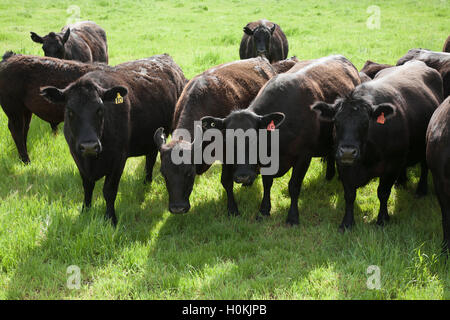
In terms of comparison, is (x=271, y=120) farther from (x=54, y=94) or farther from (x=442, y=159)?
(x=54, y=94)

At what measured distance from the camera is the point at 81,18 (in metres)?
19.2

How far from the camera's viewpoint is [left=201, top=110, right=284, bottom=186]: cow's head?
498 centimetres

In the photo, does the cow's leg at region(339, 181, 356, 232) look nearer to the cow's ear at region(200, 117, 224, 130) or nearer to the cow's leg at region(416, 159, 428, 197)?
the cow's leg at region(416, 159, 428, 197)

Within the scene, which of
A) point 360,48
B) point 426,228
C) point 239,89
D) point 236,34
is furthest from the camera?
point 236,34

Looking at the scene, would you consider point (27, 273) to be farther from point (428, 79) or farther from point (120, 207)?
point (428, 79)

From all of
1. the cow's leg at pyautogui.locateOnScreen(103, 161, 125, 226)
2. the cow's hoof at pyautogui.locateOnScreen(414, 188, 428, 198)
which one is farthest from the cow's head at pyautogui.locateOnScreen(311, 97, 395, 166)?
the cow's leg at pyautogui.locateOnScreen(103, 161, 125, 226)

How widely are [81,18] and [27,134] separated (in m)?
13.3

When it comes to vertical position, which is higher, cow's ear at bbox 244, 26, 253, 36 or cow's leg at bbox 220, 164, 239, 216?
cow's ear at bbox 244, 26, 253, 36

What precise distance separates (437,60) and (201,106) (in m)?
4.01

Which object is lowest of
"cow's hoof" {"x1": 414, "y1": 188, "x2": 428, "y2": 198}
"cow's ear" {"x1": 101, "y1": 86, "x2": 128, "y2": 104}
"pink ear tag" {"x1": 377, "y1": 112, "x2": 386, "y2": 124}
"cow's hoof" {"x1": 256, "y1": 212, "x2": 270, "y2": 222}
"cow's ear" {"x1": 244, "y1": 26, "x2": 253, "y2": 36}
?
"cow's hoof" {"x1": 256, "y1": 212, "x2": 270, "y2": 222}

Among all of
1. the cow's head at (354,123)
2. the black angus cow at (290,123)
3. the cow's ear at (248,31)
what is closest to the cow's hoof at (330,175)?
the black angus cow at (290,123)

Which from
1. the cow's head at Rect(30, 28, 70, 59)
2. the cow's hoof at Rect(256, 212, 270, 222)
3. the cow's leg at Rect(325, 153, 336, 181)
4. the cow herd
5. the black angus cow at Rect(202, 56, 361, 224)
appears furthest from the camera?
the cow's head at Rect(30, 28, 70, 59)

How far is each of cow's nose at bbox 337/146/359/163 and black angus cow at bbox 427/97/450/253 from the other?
71 centimetres
